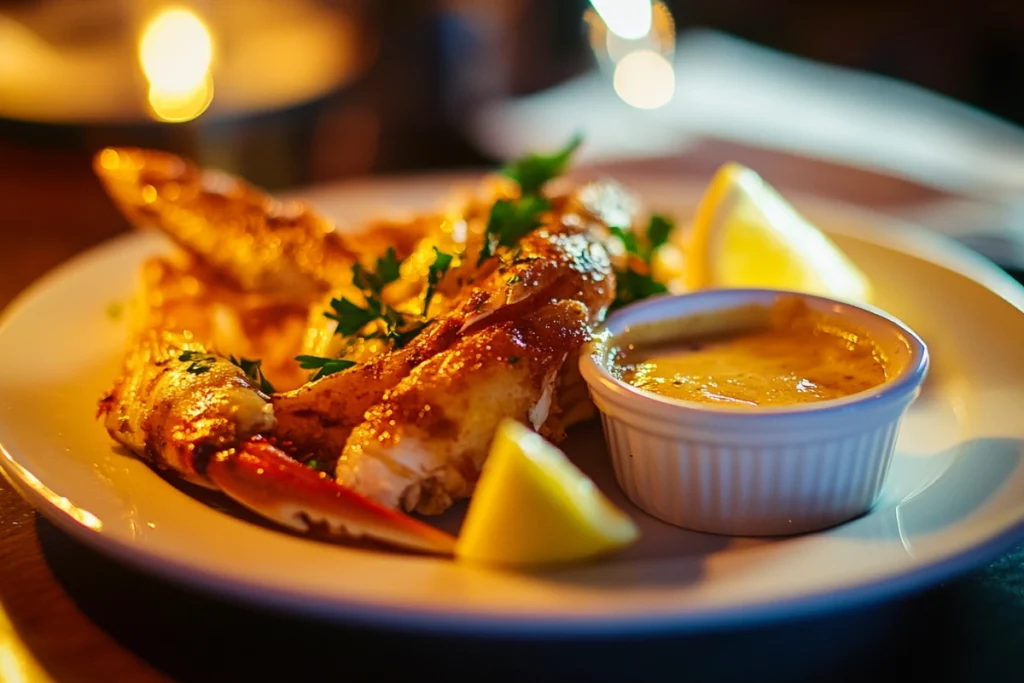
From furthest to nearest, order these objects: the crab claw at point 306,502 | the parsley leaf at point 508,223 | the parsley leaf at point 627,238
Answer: the parsley leaf at point 627,238 < the parsley leaf at point 508,223 < the crab claw at point 306,502

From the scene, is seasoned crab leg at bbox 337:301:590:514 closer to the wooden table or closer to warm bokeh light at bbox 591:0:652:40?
the wooden table

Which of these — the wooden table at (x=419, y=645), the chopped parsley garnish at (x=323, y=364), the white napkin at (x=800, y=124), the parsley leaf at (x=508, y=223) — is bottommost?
the wooden table at (x=419, y=645)

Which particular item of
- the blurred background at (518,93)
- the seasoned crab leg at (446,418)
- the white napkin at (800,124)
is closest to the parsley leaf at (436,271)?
the seasoned crab leg at (446,418)

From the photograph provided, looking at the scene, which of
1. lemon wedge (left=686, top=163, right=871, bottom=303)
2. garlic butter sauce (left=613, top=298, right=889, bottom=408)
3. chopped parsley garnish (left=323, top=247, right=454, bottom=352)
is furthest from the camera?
lemon wedge (left=686, top=163, right=871, bottom=303)

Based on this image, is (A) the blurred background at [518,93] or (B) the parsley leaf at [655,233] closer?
(B) the parsley leaf at [655,233]

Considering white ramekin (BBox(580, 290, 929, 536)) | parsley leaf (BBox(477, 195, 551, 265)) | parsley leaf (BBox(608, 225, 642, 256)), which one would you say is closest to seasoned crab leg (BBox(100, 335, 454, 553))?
white ramekin (BBox(580, 290, 929, 536))

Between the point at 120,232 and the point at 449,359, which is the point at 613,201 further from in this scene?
the point at 120,232

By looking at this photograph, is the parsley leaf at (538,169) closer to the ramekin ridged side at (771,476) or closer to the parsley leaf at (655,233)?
the parsley leaf at (655,233)

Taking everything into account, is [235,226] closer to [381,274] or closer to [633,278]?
[381,274]
